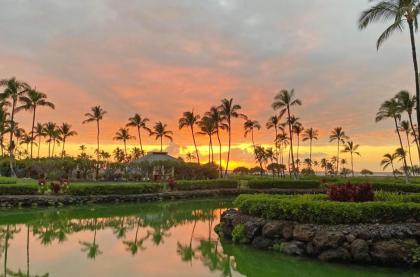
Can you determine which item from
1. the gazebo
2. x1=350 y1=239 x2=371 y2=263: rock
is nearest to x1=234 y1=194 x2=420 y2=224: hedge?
x1=350 y1=239 x2=371 y2=263: rock

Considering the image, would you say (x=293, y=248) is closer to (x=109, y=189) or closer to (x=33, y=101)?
(x=109, y=189)

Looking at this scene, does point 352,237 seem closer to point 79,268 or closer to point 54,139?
point 79,268

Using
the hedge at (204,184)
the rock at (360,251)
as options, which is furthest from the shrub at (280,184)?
the rock at (360,251)

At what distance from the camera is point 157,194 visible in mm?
34656

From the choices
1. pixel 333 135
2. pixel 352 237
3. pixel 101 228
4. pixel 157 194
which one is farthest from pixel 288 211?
pixel 333 135

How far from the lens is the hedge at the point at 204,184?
38781 mm

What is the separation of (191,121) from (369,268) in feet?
168

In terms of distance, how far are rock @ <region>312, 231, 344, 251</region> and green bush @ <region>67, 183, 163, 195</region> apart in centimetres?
2210

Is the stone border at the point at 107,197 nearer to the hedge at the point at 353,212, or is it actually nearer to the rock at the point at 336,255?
the hedge at the point at 353,212

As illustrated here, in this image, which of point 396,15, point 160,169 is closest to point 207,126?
point 160,169

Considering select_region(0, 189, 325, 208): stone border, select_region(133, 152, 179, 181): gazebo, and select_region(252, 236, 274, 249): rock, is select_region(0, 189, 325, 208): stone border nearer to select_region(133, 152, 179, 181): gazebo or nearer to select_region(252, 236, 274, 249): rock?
select_region(133, 152, 179, 181): gazebo

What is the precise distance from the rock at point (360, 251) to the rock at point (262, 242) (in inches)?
104

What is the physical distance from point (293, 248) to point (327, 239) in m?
1.13

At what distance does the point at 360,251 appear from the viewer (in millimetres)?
11000
